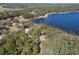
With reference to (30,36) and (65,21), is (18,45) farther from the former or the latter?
(65,21)

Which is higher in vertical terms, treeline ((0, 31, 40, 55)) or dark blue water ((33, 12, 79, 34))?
dark blue water ((33, 12, 79, 34))

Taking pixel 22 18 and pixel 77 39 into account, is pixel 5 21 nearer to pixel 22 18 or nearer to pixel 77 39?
pixel 22 18

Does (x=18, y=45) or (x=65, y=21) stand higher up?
(x=65, y=21)

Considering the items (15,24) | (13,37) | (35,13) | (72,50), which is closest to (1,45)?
(13,37)

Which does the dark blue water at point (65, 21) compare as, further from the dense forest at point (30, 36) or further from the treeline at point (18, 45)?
the treeline at point (18, 45)

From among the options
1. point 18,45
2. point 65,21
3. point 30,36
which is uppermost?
point 65,21

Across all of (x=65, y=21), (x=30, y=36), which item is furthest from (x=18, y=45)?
(x=65, y=21)

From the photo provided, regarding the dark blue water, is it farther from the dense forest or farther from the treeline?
the treeline

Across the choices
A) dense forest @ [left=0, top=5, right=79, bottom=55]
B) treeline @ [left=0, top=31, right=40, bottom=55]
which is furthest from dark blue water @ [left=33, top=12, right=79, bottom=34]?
treeline @ [left=0, top=31, right=40, bottom=55]
